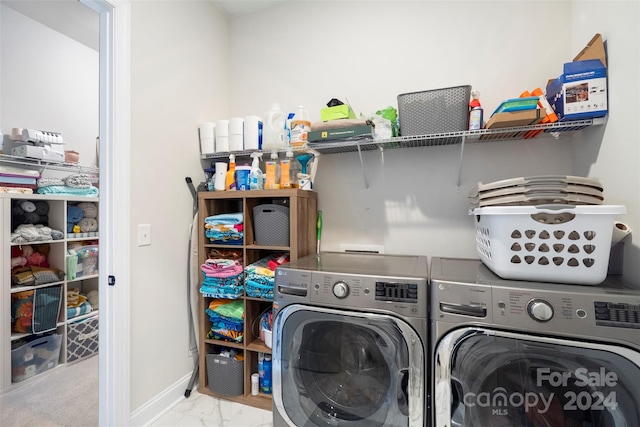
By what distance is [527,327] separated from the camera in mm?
925

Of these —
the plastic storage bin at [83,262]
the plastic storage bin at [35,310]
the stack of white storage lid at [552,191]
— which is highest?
the stack of white storage lid at [552,191]

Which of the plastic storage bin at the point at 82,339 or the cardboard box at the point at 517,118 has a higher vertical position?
the cardboard box at the point at 517,118

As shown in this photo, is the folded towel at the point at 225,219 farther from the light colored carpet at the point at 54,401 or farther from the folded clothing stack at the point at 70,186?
the folded clothing stack at the point at 70,186

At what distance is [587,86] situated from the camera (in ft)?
3.97

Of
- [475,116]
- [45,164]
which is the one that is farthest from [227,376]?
[45,164]

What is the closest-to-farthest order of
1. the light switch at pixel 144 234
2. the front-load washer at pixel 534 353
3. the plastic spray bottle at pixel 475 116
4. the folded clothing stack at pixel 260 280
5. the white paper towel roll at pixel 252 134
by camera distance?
the front-load washer at pixel 534 353 → the plastic spray bottle at pixel 475 116 → the light switch at pixel 144 234 → the folded clothing stack at pixel 260 280 → the white paper towel roll at pixel 252 134

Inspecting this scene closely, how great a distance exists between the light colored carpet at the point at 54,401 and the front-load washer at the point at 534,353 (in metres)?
2.16

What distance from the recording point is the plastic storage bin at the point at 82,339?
2422 millimetres

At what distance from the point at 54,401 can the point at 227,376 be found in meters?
1.28

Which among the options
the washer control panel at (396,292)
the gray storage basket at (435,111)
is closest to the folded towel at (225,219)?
the washer control panel at (396,292)

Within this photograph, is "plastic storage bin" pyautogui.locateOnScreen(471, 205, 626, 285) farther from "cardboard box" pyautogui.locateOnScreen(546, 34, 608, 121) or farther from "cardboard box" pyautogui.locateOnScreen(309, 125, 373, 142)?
"cardboard box" pyautogui.locateOnScreen(309, 125, 373, 142)

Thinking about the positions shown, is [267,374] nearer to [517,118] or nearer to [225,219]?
[225,219]

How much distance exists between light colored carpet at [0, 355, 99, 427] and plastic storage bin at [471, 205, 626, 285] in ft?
8.29

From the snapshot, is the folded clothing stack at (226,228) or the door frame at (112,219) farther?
the folded clothing stack at (226,228)
